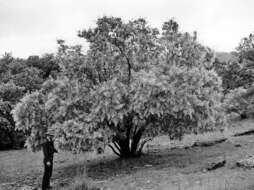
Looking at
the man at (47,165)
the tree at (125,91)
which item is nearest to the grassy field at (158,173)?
the man at (47,165)

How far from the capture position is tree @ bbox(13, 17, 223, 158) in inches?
622

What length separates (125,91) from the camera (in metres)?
16.1

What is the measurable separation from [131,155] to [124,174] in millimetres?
3813

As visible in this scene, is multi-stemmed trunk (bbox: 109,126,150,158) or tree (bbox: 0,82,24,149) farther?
tree (bbox: 0,82,24,149)

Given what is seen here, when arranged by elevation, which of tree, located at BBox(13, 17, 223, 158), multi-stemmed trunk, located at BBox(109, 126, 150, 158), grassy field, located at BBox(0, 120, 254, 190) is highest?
tree, located at BBox(13, 17, 223, 158)

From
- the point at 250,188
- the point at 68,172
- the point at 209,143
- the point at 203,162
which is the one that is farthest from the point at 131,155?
the point at 250,188

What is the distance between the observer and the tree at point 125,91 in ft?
51.8

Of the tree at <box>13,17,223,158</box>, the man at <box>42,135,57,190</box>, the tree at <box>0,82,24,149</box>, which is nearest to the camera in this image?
the man at <box>42,135,57,190</box>

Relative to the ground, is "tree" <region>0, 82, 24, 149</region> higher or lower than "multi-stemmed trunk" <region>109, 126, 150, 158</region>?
higher

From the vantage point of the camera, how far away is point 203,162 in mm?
16344

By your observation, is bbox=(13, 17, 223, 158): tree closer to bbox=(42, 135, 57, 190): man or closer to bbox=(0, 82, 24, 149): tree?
bbox=(42, 135, 57, 190): man

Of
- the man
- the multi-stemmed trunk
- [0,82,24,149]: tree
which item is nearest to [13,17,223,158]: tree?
the multi-stemmed trunk

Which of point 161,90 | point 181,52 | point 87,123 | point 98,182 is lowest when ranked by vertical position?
point 98,182

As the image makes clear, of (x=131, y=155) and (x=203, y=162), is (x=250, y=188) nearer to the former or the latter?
(x=203, y=162)
